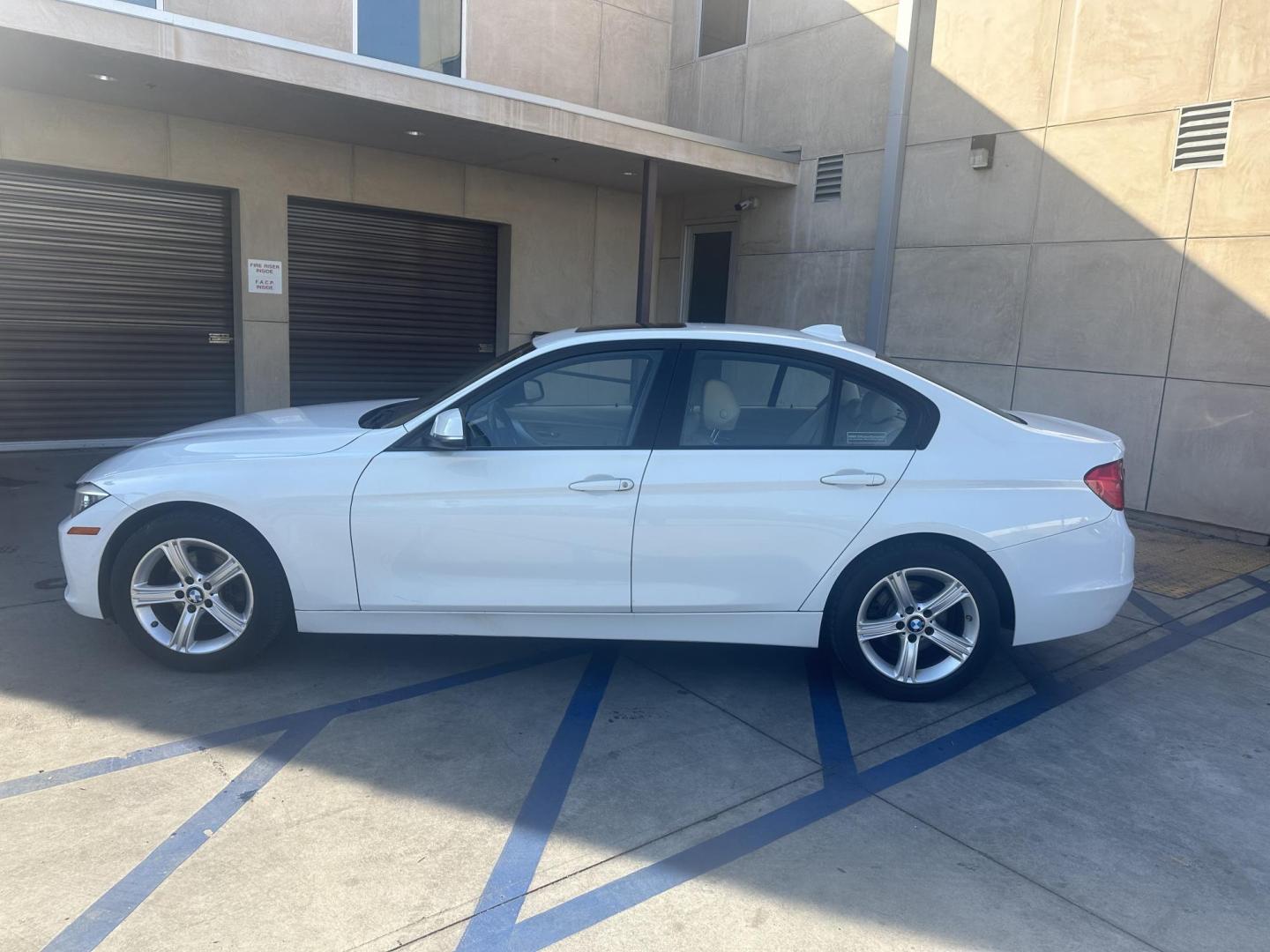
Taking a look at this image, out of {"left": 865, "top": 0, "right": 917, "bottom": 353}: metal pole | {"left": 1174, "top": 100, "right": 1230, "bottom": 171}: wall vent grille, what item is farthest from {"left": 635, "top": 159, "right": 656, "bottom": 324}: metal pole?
{"left": 1174, "top": 100, "right": 1230, "bottom": 171}: wall vent grille

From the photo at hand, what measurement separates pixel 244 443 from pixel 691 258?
32.7ft

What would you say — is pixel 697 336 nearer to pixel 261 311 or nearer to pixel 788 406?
pixel 788 406

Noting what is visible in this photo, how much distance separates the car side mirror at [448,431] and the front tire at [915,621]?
6.06ft

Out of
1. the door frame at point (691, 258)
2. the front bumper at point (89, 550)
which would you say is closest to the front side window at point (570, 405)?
the front bumper at point (89, 550)

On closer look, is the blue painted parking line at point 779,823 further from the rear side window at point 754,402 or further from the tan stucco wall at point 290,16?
the tan stucco wall at point 290,16

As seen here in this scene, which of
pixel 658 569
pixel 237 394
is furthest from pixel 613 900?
pixel 237 394

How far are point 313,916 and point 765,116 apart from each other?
11.4 metres

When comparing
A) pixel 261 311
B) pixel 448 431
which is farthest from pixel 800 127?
pixel 448 431

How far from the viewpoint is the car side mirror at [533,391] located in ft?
14.2

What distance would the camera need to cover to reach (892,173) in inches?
413

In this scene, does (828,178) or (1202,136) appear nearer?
(1202,136)

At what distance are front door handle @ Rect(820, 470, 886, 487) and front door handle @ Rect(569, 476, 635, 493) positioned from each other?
2.90 feet

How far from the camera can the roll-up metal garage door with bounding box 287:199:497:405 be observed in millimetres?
10883

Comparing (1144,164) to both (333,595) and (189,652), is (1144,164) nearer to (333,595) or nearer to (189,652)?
(333,595)
